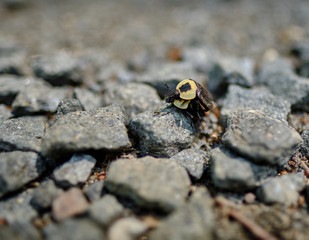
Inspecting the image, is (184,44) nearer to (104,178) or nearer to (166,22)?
(166,22)

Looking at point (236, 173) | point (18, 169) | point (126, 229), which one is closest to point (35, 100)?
point (18, 169)

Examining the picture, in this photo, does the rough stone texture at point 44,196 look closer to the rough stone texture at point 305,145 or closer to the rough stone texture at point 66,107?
the rough stone texture at point 66,107

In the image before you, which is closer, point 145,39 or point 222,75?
point 222,75

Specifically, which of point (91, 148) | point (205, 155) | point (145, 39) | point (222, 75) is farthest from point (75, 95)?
point (145, 39)

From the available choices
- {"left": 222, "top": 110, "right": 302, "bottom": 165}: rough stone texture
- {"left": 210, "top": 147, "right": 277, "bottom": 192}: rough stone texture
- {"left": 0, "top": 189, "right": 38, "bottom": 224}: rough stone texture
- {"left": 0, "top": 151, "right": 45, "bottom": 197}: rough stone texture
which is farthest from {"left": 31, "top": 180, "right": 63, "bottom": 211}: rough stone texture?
{"left": 222, "top": 110, "right": 302, "bottom": 165}: rough stone texture

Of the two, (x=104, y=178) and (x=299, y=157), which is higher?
(x=299, y=157)

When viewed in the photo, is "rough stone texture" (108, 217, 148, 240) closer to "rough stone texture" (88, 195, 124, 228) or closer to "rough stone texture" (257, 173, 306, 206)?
Answer: "rough stone texture" (88, 195, 124, 228)
